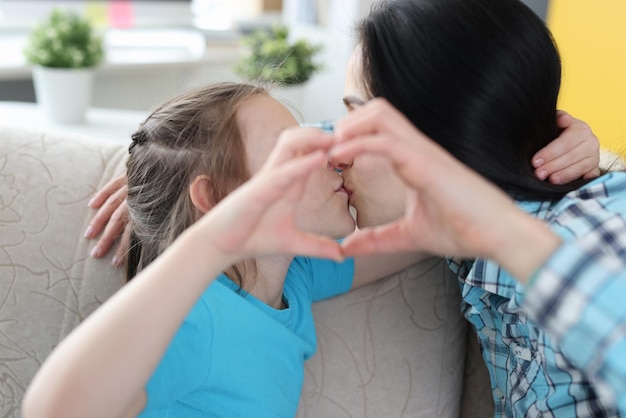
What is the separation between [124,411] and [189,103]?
49 centimetres

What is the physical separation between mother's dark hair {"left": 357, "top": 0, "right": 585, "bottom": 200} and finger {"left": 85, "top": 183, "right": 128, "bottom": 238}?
0.45 meters

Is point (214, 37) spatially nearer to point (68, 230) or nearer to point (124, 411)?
point (68, 230)

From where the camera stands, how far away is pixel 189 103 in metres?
1.12

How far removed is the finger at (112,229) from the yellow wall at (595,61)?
1.46 m

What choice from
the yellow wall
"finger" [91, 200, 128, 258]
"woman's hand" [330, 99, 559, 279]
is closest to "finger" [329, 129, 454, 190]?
"woman's hand" [330, 99, 559, 279]

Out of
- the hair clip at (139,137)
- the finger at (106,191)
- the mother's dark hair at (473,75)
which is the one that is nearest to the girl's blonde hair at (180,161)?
the hair clip at (139,137)

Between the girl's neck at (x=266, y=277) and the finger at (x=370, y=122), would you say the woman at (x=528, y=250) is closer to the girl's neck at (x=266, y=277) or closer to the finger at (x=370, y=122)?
the finger at (x=370, y=122)

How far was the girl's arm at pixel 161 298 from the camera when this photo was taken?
0.72m

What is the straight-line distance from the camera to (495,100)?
1008 mm

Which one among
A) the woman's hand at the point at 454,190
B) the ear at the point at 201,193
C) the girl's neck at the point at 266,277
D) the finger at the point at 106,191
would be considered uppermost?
the woman's hand at the point at 454,190

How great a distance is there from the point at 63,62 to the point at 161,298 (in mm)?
1781

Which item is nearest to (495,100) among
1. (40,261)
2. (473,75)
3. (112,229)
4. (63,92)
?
(473,75)

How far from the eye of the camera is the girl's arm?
2.37 ft

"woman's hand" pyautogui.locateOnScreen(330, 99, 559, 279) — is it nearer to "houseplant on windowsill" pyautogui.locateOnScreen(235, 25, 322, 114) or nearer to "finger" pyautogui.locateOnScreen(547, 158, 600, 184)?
"finger" pyautogui.locateOnScreen(547, 158, 600, 184)
